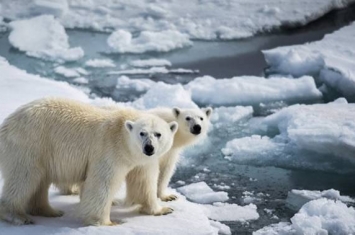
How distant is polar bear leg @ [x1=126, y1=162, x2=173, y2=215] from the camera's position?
17.0 feet

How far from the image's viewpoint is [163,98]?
8.66 m

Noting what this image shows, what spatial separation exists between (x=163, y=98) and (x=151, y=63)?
8.04 ft

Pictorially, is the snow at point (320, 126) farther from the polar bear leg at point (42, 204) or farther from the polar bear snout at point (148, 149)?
the polar bear leg at point (42, 204)

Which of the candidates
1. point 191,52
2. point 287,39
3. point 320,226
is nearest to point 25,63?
point 191,52

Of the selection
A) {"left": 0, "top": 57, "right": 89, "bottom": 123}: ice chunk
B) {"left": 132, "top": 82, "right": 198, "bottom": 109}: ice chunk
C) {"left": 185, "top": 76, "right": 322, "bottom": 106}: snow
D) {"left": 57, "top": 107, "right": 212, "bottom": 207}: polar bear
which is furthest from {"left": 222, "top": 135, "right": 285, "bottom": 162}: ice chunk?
{"left": 57, "top": 107, "right": 212, "bottom": 207}: polar bear

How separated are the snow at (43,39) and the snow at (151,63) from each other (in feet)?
2.77

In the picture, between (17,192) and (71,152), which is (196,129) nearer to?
(71,152)

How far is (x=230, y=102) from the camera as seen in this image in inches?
366

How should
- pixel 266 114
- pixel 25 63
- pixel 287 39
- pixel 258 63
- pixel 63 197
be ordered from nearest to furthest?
1. pixel 63 197
2. pixel 266 114
3. pixel 25 63
4. pixel 258 63
5. pixel 287 39

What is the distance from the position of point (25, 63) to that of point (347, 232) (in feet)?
20.5

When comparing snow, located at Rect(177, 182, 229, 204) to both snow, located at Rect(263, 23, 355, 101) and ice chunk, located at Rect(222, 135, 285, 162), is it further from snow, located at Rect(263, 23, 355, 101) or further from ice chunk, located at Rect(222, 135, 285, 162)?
snow, located at Rect(263, 23, 355, 101)

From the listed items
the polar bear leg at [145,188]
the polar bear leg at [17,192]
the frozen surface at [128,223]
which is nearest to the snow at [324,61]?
the frozen surface at [128,223]

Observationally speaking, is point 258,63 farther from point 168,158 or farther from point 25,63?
point 168,158

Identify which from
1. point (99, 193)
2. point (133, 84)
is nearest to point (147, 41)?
point (133, 84)
